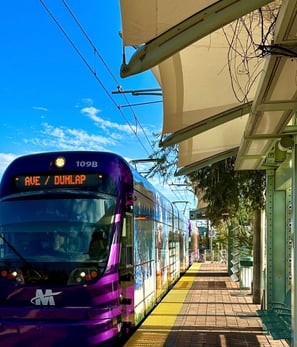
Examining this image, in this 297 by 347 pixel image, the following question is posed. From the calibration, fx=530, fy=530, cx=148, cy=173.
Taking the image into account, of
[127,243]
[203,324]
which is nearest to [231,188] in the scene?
[203,324]

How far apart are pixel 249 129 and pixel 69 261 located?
3083 mm

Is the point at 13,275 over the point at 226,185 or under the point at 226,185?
under

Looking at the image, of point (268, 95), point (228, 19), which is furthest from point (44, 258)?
point (228, 19)

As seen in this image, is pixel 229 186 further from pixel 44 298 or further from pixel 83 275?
pixel 44 298

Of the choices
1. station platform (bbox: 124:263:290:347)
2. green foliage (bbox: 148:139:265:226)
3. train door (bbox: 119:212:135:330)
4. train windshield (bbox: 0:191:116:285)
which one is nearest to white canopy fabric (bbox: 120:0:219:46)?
train windshield (bbox: 0:191:116:285)

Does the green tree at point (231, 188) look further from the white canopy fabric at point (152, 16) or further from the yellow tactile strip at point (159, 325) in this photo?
the white canopy fabric at point (152, 16)

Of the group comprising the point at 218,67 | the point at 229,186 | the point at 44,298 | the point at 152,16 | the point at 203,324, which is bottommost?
the point at 203,324

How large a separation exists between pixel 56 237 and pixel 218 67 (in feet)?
10.7

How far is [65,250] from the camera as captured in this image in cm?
751

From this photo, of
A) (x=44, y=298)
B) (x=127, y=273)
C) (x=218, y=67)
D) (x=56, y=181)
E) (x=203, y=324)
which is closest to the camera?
(x=218, y=67)

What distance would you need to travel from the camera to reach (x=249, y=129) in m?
6.61

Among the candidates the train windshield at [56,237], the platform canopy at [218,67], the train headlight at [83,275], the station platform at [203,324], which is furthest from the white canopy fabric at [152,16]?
the station platform at [203,324]

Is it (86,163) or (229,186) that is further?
(229,186)

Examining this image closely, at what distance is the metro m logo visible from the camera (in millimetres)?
7324
